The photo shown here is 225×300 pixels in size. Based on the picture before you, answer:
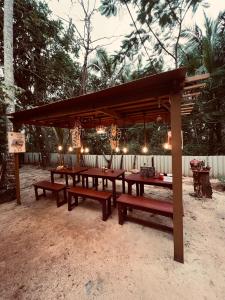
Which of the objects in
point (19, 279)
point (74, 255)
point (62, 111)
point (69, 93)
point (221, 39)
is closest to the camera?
point (19, 279)

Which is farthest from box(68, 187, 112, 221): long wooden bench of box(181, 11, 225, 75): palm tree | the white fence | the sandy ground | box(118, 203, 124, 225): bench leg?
box(181, 11, 225, 75): palm tree

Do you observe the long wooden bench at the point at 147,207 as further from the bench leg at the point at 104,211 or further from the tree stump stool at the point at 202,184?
the tree stump stool at the point at 202,184

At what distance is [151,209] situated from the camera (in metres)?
3.21

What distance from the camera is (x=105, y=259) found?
270 cm

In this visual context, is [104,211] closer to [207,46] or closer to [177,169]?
[177,169]

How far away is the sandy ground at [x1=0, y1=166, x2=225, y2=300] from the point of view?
2141 mm

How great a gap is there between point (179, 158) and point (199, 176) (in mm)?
3373

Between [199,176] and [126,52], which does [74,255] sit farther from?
[126,52]

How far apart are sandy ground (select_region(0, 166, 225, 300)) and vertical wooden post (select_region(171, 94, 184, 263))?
0.95 feet

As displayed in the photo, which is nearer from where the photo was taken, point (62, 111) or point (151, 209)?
point (151, 209)

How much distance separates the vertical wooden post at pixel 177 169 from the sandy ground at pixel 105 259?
290 millimetres

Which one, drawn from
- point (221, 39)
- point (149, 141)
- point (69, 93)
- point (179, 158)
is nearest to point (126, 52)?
point (69, 93)

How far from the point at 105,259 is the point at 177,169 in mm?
1925

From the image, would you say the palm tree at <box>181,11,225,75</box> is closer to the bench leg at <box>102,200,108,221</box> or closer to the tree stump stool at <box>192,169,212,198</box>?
the tree stump stool at <box>192,169,212,198</box>
